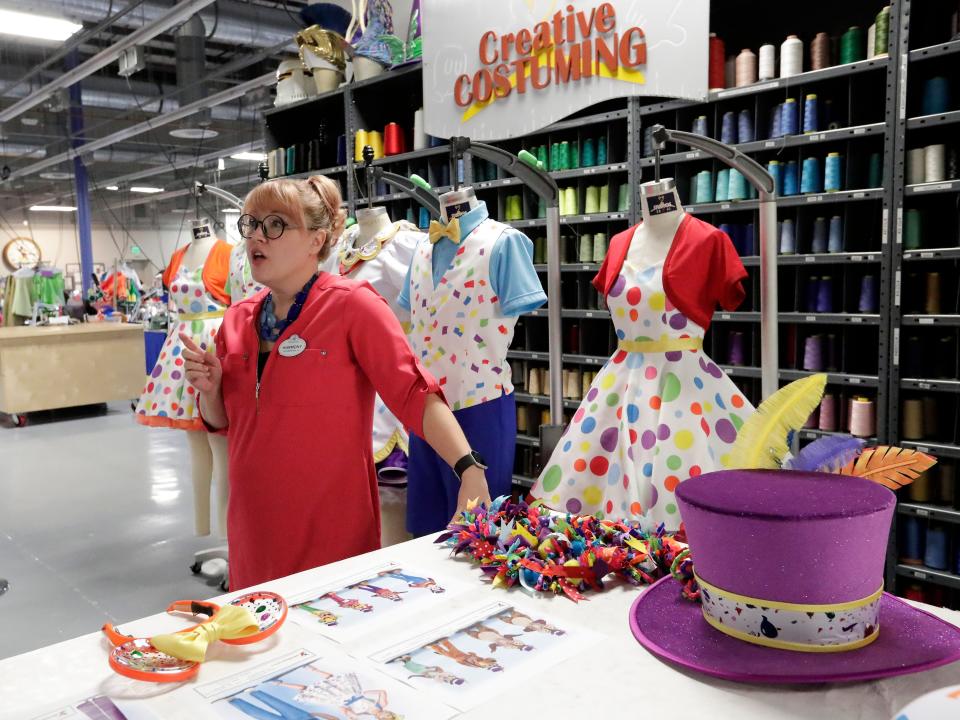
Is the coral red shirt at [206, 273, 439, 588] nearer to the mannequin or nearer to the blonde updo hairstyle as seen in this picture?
the blonde updo hairstyle

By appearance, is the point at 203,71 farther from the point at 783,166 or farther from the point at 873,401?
the point at 873,401

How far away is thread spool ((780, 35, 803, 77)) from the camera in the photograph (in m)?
3.53

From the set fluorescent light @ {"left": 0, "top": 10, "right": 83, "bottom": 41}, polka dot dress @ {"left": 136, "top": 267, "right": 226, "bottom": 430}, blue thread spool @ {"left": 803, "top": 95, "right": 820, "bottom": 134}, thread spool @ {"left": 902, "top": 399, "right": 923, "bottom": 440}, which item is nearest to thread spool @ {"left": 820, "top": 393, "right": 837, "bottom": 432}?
thread spool @ {"left": 902, "top": 399, "right": 923, "bottom": 440}

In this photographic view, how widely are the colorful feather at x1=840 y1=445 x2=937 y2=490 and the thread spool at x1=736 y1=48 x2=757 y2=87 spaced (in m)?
3.02

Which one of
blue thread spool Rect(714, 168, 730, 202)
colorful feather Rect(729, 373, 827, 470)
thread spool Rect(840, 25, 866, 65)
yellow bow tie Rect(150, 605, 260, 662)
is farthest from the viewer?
blue thread spool Rect(714, 168, 730, 202)

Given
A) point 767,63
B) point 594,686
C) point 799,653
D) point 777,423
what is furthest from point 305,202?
point 767,63

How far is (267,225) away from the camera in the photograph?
1940 millimetres

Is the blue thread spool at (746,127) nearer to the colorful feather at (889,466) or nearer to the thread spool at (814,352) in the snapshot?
the thread spool at (814,352)

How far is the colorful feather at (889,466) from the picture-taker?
3.54 feet

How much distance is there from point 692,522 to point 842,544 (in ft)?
0.60

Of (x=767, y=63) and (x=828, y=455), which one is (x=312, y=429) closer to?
(x=828, y=455)

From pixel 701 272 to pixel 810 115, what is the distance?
150cm

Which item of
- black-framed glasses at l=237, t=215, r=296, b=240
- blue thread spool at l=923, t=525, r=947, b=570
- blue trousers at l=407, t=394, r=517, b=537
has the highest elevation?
black-framed glasses at l=237, t=215, r=296, b=240

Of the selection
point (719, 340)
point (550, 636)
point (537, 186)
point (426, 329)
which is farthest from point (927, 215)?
point (550, 636)
